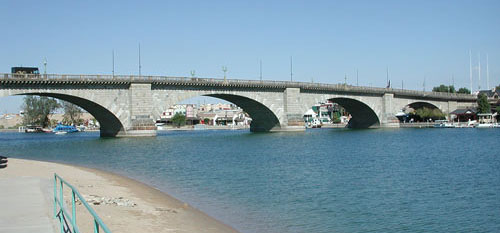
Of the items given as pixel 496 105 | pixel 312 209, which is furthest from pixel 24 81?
pixel 496 105

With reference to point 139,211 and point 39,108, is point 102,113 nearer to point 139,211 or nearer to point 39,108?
point 139,211

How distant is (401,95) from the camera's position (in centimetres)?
11300

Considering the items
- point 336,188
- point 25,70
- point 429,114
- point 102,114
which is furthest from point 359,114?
point 336,188

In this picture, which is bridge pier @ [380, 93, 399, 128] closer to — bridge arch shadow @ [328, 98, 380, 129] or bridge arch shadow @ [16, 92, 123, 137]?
bridge arch shadow @ [328, 98, 380, 129]

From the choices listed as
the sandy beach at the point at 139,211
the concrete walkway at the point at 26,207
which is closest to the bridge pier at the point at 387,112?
the sandy beach at the point at 139,211

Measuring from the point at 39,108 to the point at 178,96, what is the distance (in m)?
91.7

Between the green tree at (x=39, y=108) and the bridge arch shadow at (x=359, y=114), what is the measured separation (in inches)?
3394

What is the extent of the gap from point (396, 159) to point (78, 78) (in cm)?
4194

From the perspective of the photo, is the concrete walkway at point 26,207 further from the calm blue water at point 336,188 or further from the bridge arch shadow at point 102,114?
the bridge arch shadow at point 102,114

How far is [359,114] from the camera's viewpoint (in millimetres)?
113562

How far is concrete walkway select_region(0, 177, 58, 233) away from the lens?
12.0m

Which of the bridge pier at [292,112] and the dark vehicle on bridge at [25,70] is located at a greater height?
the dark vehicle on bridge at [25,70]

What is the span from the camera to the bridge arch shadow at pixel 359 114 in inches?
4161

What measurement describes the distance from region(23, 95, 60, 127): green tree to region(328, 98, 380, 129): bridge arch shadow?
86.2m
